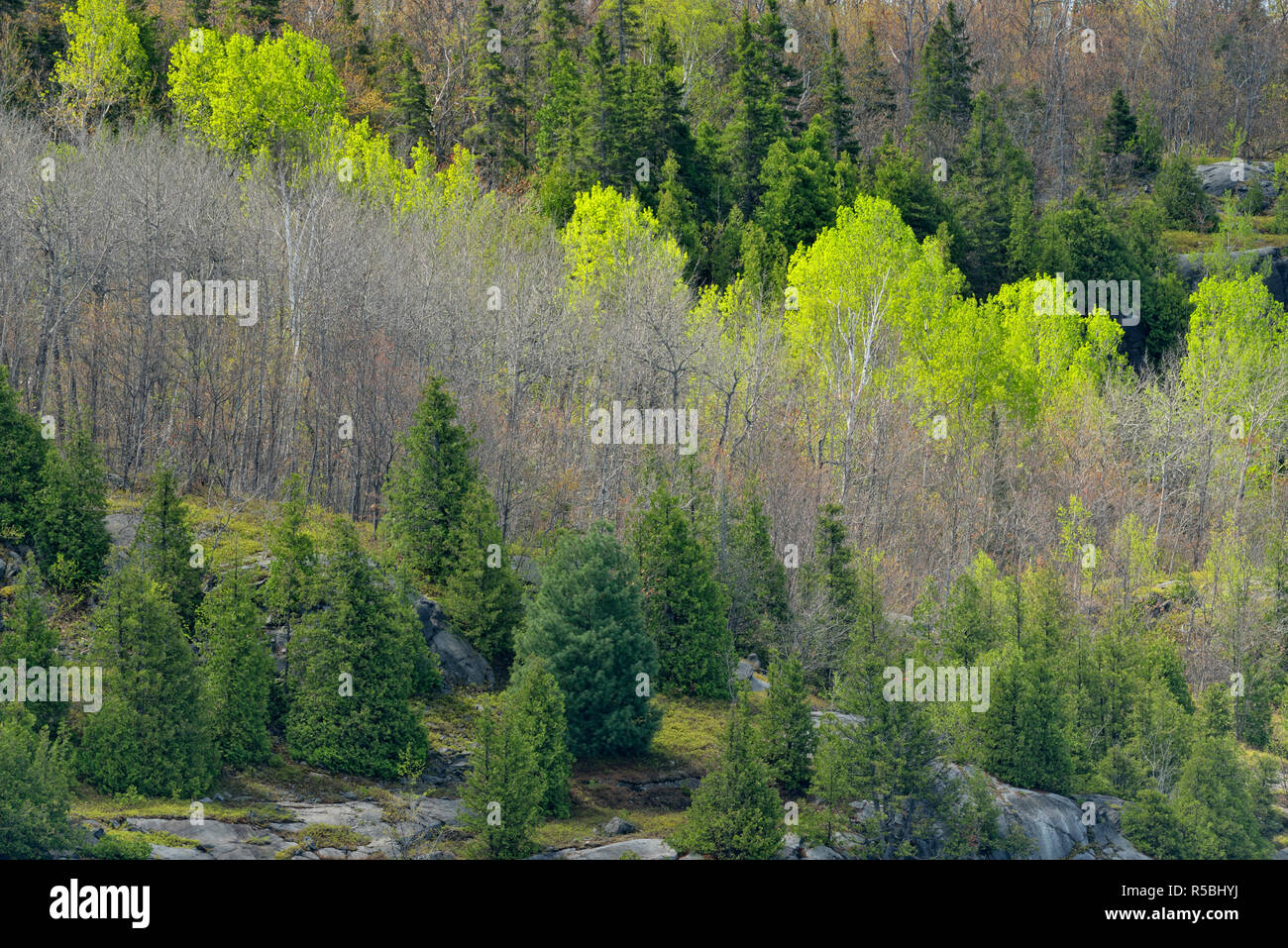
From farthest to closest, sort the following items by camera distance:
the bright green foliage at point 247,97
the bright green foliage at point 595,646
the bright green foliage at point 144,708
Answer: the bright green foliage at point 247,97 < the bright green foliage at point 595,646 < the bright green foliage at point 144,708

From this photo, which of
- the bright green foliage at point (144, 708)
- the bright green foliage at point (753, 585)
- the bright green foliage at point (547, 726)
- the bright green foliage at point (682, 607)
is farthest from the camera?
the bright green foliage at point (753, 585)

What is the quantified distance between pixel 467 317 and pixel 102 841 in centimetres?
2597

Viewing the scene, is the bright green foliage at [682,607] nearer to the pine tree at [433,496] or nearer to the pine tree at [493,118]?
the pine tree at [433,496]

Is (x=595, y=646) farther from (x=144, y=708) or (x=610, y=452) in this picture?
(x=610, y=452)

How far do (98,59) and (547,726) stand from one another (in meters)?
39.0

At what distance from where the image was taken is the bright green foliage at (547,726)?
23750mm

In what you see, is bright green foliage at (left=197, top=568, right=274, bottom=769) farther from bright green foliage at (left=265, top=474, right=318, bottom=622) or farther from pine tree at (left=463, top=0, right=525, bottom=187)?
pine tree at (left=463, top=0, right=525, bottom=187)

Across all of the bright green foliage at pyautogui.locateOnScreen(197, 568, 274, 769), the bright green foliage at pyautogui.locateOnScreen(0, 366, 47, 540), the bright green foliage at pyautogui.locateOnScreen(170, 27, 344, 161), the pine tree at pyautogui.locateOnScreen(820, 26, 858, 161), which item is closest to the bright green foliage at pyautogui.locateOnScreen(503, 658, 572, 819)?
the bright green foliage at pyautogui.locateOnScreen(197, 568, 274, 769)

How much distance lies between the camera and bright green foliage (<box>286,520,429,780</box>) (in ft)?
79.0

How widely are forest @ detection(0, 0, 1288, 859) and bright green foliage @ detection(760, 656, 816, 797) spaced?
0.27 feet

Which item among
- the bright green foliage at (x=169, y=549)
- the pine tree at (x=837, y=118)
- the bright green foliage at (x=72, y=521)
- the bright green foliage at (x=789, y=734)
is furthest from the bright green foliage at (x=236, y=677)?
the pine tree at (x=837, y=118)

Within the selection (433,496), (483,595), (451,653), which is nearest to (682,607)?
(483,595)

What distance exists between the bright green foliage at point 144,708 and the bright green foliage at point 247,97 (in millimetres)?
31194

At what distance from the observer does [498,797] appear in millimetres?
21266
